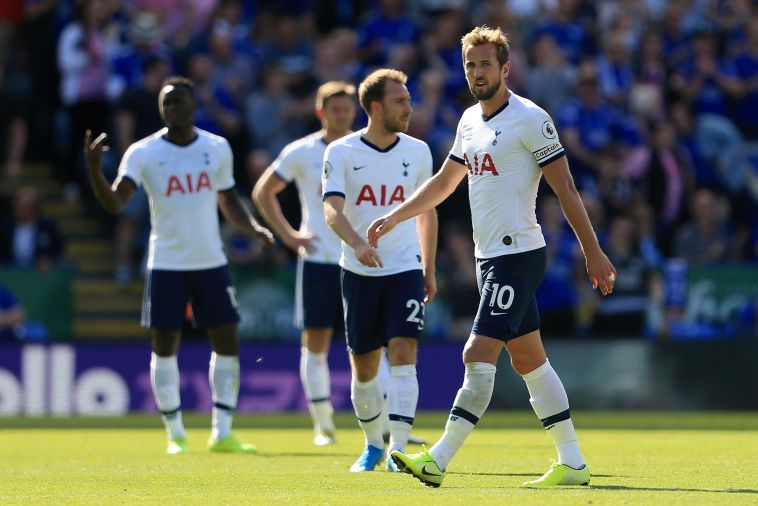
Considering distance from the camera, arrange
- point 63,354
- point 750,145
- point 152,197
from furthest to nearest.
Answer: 1. point 750,145
2. point 63,354
3. point 152,197

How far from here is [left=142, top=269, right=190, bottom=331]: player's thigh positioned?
39.3ft

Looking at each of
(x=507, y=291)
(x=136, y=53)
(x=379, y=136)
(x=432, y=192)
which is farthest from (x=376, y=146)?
(x=136, y=53)

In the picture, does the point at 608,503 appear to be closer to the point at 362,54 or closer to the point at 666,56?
the point at 362,54

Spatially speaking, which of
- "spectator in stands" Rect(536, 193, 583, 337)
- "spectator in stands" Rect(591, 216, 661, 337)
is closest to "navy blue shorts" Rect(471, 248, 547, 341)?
"spectator in stands" Rect(536, 193, 583, 337)

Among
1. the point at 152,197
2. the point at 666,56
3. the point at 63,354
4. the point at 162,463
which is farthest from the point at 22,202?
the point at 666,56

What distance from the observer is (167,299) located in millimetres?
11984

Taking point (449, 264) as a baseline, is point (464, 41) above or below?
above

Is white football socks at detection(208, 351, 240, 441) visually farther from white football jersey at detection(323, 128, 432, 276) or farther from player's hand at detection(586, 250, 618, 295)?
player's hand at detection(586, 250, 618, 295)

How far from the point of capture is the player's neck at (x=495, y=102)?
28.3 feet

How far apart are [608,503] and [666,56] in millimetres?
16515

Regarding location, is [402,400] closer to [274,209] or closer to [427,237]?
[427,237]

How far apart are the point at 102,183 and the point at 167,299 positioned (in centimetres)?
116

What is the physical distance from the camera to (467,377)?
854cm

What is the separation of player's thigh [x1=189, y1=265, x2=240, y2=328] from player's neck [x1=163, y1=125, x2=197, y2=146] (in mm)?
1070
